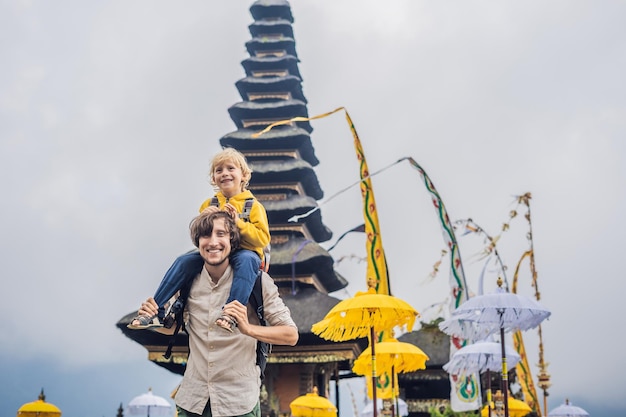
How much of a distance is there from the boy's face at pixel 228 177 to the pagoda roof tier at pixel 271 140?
24.1 meters

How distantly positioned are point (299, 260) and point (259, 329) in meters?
20.8

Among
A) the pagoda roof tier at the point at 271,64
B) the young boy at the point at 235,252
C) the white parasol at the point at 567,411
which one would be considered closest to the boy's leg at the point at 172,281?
the young boy at the point at 235,252

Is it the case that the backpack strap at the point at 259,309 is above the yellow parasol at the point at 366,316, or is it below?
below

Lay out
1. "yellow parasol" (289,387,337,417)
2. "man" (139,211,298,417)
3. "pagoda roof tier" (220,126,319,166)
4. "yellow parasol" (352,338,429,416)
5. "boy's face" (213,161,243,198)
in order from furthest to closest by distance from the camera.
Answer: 1. "pagoda roof tier" (220,126,319,166)
2. "yellow parasol" (289,387,337,417)
3. "yellow parasol" (352,338,429,416)
4. "boy's face" (213,161,243,198)
5. "man" (139,211,298,417)

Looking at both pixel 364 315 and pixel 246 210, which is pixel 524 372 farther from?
pixel 246 210

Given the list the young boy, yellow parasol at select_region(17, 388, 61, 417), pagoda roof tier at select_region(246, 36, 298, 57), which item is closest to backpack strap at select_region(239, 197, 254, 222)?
the young boy

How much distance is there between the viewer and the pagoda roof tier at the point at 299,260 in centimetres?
2428

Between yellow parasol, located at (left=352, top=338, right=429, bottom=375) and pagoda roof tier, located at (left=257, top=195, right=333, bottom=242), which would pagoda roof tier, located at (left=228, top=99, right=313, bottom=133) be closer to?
pagoda roof tier, located at (left=257, top=195, right=333, bottom=242)

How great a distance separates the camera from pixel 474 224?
846 inches

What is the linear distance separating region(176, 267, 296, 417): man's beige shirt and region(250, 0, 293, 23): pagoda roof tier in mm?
30909

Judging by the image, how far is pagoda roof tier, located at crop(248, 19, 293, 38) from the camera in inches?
1281

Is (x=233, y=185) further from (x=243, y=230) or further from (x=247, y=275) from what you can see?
(x=247, y=275)

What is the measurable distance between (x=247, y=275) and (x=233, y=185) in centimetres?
71

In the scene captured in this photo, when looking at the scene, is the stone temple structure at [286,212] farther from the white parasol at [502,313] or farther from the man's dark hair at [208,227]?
the man's dark hair at [208,227]
